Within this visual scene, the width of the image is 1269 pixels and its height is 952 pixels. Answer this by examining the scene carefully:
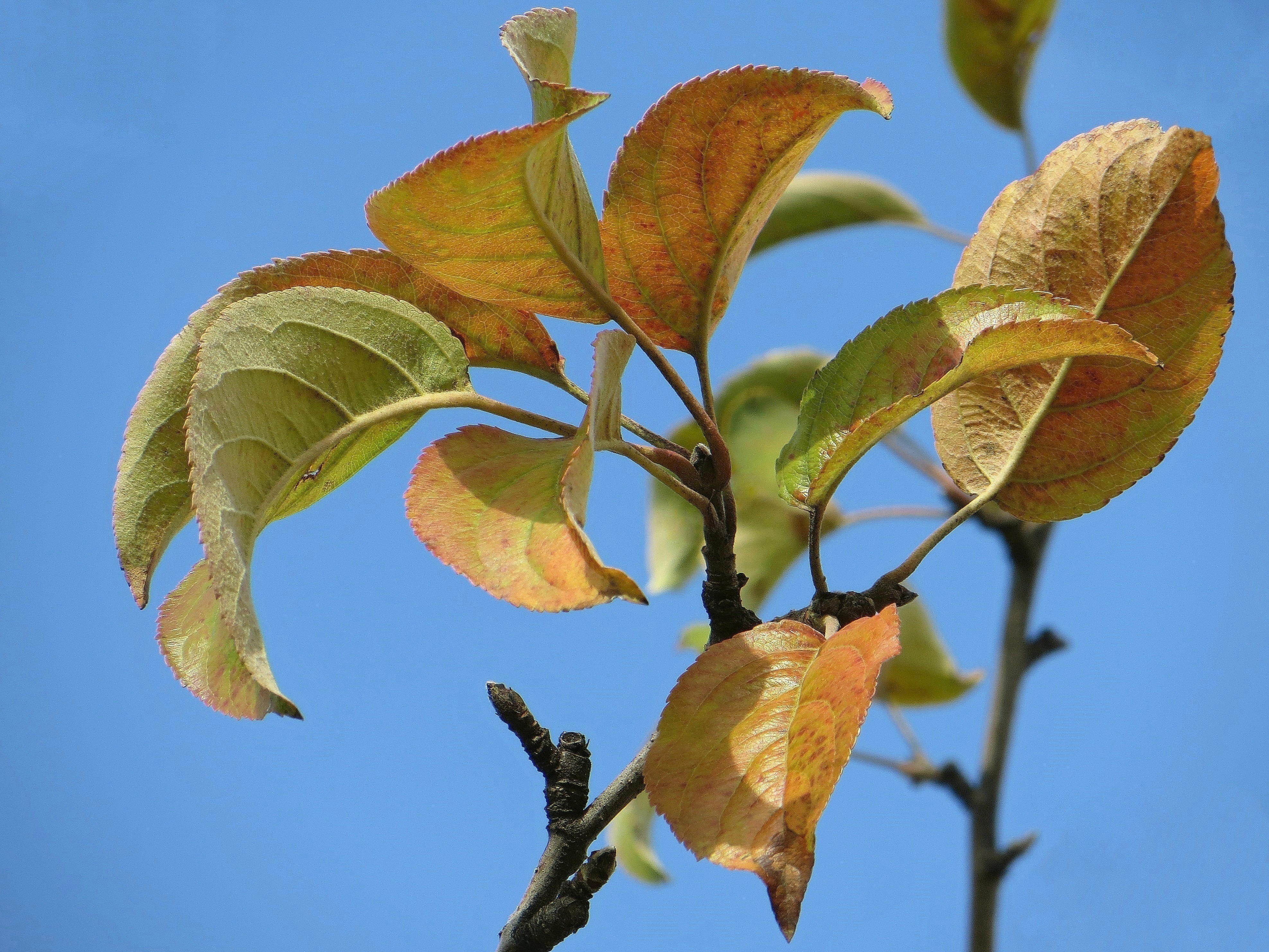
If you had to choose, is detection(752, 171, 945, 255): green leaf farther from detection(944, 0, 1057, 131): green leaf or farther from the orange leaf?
the orange leaf

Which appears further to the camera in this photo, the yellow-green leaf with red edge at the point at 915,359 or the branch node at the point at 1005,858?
the branch node at the point at 1005,858

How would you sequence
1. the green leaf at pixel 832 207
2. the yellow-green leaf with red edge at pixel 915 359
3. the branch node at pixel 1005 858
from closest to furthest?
the yellow-green leaf with red edge at pixel 915 359
the branch node at pixel 1005 858
the green leaf at pixel 832 207

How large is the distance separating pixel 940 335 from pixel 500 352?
0.30 meters

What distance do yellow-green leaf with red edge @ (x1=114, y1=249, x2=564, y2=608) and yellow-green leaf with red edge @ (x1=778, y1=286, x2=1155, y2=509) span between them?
22cm

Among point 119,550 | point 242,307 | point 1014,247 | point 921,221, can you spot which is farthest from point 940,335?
point 921,221

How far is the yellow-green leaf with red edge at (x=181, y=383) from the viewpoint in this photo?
67cm

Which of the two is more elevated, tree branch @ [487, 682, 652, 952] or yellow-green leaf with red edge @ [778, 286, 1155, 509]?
yellow-green leaf with red edge @ [778, 286, 1155, 509]

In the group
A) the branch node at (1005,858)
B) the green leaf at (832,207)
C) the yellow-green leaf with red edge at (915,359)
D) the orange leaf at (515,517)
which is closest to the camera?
the orange leaf at (515,517)

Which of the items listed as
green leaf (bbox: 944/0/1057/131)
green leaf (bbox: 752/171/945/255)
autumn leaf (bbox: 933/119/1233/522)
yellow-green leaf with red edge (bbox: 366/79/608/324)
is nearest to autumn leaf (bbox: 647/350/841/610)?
green leaf (bbox: 752/171/945/255)

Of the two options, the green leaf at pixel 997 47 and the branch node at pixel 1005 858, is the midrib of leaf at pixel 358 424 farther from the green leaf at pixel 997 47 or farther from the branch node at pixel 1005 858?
the green leaf at pixel 997 47

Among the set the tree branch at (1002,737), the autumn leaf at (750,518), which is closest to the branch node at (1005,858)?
the tree branch at (1002,737)

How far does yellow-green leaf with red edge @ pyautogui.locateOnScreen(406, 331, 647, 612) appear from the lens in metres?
0.51

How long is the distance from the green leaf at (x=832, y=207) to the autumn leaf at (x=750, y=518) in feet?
1.03

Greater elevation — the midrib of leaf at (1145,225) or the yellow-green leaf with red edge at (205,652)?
the midrib of leaf at (1145,225)
